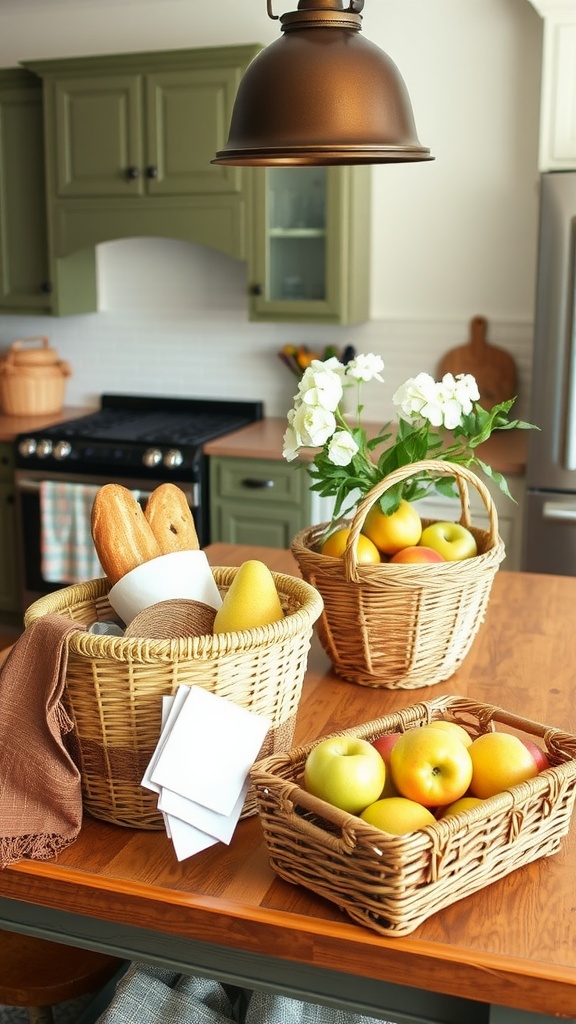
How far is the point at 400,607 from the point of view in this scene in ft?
5.37

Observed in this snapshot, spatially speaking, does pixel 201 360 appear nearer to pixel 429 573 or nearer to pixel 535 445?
pixel 535 445

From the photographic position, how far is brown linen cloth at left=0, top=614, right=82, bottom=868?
1.24m

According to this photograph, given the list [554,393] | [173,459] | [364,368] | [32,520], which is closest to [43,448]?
[32,520]

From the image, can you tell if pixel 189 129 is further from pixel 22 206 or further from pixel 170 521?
pixel 170 521

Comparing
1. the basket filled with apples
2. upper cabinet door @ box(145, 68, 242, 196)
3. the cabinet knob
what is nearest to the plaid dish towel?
the cabinet knob

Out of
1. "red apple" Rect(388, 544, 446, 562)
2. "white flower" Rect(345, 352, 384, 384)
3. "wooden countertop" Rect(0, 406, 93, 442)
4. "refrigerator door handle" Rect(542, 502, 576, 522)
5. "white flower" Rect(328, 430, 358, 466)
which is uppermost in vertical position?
"white flower" Rect(345, 352, 384, 384)

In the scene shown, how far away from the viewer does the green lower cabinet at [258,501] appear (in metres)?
3.88

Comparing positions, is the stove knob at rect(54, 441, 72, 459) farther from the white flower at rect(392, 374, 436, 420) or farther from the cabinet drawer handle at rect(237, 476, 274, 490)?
the white flower at rect(392, 374, 436, 420)

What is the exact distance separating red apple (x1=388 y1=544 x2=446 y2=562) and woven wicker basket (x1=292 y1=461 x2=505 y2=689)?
0.15ft

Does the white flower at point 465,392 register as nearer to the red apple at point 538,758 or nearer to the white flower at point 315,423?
the white flower at point 315,423

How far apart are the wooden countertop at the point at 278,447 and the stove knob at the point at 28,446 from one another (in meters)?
0.70

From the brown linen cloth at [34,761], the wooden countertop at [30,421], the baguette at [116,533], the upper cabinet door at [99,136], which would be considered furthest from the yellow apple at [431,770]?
the upper cabinet door at [99,136]

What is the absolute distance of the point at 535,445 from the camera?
11.4 feet

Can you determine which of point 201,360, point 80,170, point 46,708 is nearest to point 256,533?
point 201,360
